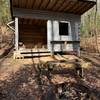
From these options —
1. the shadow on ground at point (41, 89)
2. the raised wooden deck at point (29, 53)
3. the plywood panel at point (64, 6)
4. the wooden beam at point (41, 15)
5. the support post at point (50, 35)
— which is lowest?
the shadow on ground at point (41, 89)

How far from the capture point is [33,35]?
58.6 ft

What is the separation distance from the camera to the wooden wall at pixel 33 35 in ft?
57.6

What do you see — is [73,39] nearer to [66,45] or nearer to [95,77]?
[66,45]

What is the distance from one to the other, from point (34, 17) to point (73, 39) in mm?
3565

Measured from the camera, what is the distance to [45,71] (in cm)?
953

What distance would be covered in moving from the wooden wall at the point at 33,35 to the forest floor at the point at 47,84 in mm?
6664

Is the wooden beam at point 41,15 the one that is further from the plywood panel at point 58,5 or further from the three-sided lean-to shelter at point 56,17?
the plywood panel at point 58,5

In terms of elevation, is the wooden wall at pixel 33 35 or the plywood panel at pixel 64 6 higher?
the plywood panel at pixel 64 6

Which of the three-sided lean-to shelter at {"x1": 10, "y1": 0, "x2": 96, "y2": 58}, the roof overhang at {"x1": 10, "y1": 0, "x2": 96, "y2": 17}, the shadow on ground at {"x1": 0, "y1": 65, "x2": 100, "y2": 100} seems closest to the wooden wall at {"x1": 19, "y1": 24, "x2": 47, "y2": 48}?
the three-sided lean-to shelter at {"x1": 10, "y1": 0, "x2": 96, "y2": 58}

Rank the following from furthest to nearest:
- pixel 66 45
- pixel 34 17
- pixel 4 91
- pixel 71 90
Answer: pixel 66 45 → pixel 34 17 → pixel 4 91 → pixel 71 90

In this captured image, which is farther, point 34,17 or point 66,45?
point 66,45

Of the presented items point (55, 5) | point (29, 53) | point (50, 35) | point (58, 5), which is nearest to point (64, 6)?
point (58, 5)

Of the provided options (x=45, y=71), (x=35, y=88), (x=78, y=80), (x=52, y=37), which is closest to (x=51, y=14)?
(x=52, y=37)

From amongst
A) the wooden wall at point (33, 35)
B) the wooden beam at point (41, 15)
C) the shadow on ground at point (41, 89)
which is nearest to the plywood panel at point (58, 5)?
the wooden beam at point (41, 15)
